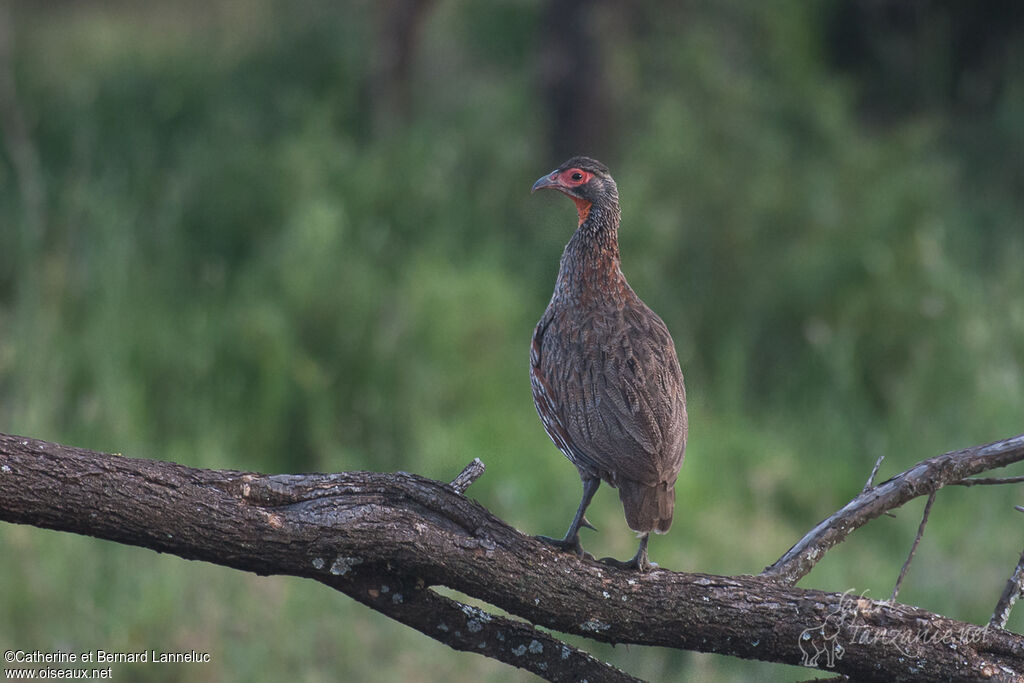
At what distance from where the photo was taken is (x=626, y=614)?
255 cm

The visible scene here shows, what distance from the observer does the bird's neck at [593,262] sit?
381cm

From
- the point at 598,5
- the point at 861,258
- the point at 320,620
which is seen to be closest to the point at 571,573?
the point at 320,620

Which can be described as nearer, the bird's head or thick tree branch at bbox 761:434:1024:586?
thick tree branch at bbox 761:434:1024:586

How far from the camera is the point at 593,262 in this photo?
12.7 ft

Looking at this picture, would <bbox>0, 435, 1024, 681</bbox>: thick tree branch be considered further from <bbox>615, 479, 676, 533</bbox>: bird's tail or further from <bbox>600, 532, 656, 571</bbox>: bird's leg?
<bbox>615, 479, 676, 533</bbox>: bird's tail

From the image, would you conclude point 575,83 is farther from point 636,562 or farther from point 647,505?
point 636,562

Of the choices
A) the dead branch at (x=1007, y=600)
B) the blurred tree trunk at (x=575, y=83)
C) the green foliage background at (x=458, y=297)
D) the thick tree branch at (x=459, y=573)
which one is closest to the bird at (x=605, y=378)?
the thick tree branch at (x=459, y=573)

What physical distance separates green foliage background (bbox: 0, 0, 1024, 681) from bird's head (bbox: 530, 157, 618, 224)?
9.50ft

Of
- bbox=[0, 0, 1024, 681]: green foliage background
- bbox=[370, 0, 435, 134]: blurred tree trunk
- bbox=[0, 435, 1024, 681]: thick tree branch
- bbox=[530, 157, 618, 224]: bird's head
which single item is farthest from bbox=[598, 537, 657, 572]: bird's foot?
bbox=[370, 0, 435, 134]: blurred tree trunk

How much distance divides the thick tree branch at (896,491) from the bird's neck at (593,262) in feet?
3.86

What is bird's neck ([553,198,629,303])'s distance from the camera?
3.81 metres

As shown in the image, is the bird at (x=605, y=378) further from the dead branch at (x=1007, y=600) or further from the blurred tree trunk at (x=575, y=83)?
the blurred tree trunk at (x=575, y=83)

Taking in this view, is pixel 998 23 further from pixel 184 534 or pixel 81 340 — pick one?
pixel 184 534

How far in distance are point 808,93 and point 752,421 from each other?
3725mm
